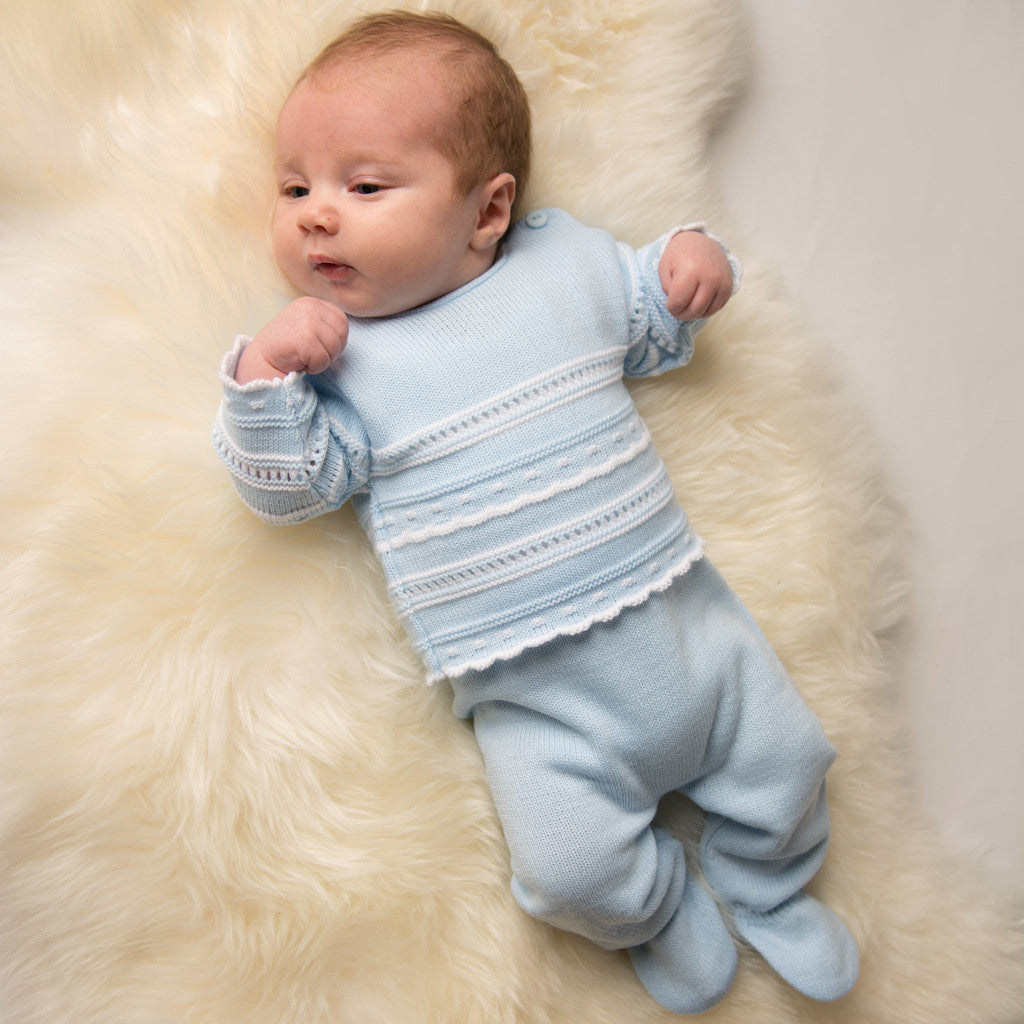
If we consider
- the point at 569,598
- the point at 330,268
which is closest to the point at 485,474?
the point at 569,598

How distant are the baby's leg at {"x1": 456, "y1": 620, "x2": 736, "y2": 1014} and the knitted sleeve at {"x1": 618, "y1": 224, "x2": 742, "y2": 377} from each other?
0.39 metres

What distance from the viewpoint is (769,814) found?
1.12 meters

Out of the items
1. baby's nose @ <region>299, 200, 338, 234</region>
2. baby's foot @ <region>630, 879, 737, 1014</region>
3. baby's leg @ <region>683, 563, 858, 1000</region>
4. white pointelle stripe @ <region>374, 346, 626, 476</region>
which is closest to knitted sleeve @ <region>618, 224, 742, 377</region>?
white pointelle stripe @ <region>374, 346, 626, 476</region>

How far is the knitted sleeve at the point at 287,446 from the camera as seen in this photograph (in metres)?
0.99

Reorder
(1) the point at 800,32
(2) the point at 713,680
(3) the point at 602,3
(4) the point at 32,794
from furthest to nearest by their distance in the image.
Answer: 1. (1) the point at 800,32
2. (3) the point at 602,3
3. (2) the point at 713,680
4. (4) the point at 32,794

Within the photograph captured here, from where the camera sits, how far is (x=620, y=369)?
3.84ft

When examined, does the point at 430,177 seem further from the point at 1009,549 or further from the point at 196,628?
the point at 1009,549

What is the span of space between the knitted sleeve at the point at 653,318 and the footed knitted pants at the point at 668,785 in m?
0.29

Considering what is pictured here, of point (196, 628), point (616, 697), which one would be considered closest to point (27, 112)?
point (196, 628)

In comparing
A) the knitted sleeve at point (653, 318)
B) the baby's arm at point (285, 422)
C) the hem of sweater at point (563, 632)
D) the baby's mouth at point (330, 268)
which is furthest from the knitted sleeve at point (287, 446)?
the knitted sleeve at point (653, 318)

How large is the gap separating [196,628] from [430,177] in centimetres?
61

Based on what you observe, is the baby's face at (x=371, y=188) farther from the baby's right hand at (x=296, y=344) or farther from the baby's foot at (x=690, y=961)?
the baby's foot at (x=690, y=961)

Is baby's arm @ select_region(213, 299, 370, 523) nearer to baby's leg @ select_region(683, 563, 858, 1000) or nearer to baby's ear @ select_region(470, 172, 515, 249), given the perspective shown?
baby's ear @ select_region(470, 172, 515, 249)

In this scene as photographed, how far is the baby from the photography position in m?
1.06
